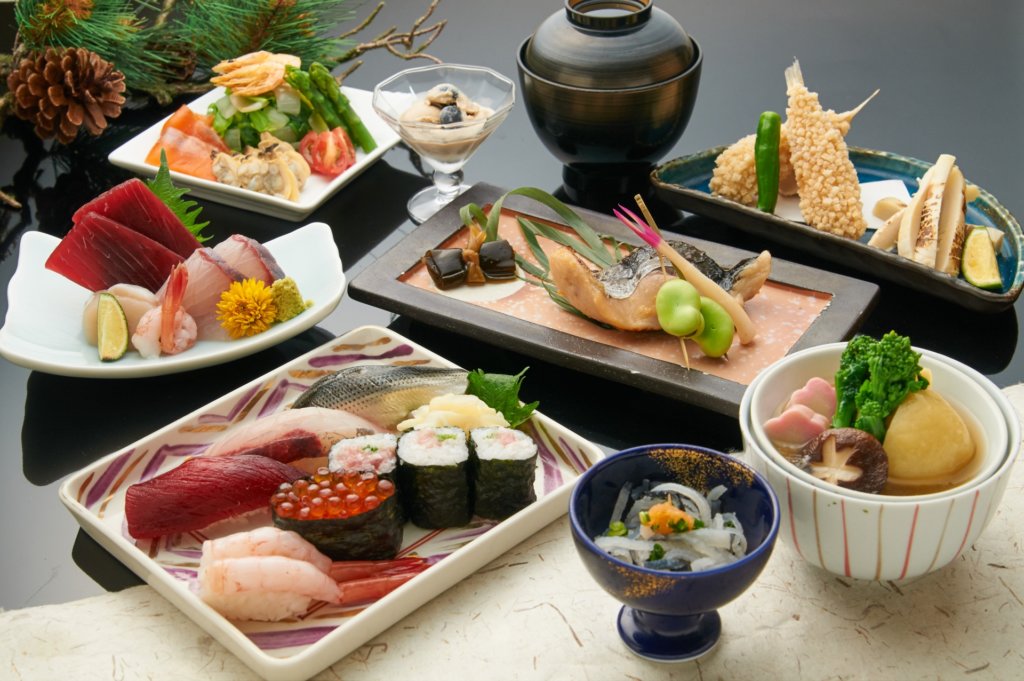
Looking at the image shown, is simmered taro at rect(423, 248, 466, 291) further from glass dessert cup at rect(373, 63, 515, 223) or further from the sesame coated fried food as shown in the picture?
the sesame coated fried food

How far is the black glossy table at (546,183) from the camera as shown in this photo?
166 cm

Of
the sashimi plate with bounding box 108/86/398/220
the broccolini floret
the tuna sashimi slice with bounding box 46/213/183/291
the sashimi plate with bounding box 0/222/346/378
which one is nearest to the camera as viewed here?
the broccolini floret

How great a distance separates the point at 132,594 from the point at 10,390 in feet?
2.02

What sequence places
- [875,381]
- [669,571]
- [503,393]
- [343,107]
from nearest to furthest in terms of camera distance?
[669,571] < [875,381] < [503,393] < [343,107]

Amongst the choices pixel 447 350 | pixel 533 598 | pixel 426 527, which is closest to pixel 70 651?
pixel 426 527

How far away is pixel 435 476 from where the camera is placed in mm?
1425

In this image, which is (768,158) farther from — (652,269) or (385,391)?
(385,391)

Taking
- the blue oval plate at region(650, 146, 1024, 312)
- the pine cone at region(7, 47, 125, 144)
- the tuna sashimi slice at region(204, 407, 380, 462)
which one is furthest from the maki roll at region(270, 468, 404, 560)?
the pine cone at region(7, 47, 125, 144)

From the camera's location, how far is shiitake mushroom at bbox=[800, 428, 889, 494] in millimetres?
1218

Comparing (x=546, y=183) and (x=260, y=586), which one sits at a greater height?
(x=260, y=586)

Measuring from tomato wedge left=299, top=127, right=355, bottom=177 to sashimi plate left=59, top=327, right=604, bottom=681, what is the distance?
0.71m

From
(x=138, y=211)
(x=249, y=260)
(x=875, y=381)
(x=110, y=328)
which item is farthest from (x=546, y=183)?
(x=875, y=381)

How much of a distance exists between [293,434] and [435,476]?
231 millimetres

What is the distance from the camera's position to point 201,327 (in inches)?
71.7
